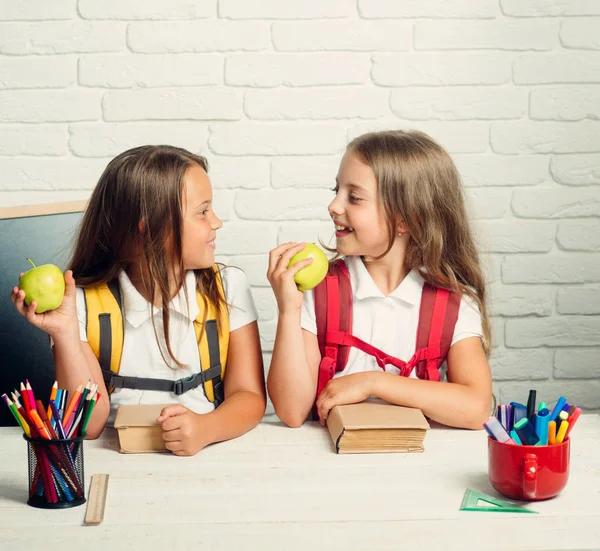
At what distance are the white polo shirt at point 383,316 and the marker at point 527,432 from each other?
1.61ft

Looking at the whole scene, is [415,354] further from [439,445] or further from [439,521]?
[439,521]

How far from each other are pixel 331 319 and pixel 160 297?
13.0 inches

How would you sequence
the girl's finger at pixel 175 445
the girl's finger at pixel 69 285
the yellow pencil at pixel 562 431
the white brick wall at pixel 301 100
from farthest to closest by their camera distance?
the white brick wall at pixel 301 100 < the girl's finger at pixel 69 285 < the girl's finger at pixel 175 445 < the yellow pencil at pixel 562 431

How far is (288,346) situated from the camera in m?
1.51

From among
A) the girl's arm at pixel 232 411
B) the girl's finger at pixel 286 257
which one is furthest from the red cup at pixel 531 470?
the girl's finger at pixel 286 257

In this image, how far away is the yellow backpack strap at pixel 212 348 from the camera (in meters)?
1.57

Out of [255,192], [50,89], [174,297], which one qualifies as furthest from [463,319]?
[50,89]

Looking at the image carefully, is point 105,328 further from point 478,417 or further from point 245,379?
point 478,417

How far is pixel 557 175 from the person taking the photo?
215 centimetres

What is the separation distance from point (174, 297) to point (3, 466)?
1.58ft

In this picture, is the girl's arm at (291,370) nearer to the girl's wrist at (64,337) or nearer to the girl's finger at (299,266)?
the girl's finger at (299,266)

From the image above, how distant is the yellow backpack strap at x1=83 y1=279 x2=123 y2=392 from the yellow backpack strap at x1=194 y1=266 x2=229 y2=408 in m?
0.15

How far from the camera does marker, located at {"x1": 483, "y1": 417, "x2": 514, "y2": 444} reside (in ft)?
3.61

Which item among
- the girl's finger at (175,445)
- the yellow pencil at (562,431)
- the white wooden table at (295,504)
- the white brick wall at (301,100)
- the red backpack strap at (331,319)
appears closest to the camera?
the white wooden table at (295,504)
